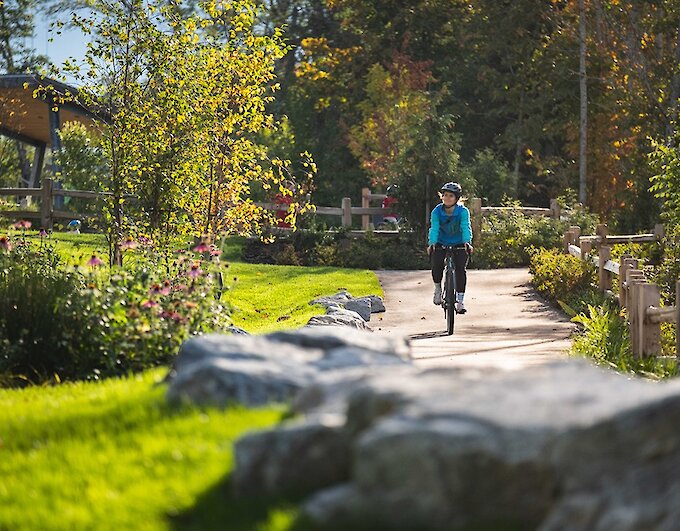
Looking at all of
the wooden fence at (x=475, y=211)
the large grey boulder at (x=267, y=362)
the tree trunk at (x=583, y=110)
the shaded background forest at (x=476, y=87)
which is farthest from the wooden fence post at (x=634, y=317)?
the tree trunk at (x=583, y=110)

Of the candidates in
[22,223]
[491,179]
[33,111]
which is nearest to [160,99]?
[22,223]

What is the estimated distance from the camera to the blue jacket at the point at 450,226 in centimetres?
1475

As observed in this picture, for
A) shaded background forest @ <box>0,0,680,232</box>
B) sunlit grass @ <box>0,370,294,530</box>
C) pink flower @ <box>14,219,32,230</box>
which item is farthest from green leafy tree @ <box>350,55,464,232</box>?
sunlit grass @ <box>0,370,294,530</box>

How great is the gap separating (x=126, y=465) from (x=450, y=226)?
33.1 feet

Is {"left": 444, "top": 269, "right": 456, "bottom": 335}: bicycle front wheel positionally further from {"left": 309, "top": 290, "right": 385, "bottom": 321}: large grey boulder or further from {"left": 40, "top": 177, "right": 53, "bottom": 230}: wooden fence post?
{"left": 40, "top": 177, "right": 53, "bottom": 230}: wooden fence post

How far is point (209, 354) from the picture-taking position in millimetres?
5535

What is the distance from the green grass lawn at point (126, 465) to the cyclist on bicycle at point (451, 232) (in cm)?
824

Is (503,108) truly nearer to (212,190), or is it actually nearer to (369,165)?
(369,165)

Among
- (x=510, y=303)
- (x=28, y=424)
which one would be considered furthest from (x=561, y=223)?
(x=28, y=424)

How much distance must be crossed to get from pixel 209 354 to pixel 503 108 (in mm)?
37632

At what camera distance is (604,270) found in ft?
57.0

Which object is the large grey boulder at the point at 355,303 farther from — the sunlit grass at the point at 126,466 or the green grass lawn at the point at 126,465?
the sunlit grass at the point at 126,466

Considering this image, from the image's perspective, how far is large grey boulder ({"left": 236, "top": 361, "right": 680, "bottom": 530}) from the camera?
151 inches

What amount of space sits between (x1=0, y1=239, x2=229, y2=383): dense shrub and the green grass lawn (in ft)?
7.95
